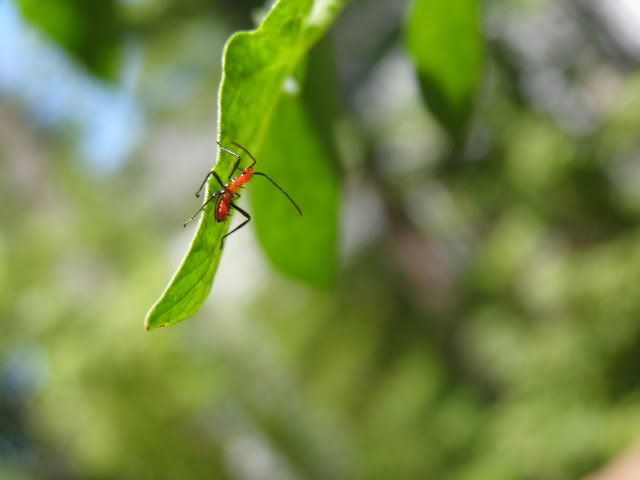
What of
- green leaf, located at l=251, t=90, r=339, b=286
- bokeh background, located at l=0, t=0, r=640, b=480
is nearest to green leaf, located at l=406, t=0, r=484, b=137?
green leaf, located at l=251, t=90, r=339, b=286

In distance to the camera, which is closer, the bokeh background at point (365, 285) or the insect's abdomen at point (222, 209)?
the insect's abdomen at point (222, 209)

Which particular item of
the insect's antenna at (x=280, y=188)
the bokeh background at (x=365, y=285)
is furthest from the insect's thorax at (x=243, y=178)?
the bokeh background at (x=365, y=285)

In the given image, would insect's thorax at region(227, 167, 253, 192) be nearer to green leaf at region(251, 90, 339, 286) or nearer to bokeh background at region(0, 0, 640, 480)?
green leaf at region(251, 90, 339, 286)

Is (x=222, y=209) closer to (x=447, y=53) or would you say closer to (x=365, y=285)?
(x=447, y=53)

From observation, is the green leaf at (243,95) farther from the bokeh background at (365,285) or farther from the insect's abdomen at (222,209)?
the bokeh background at (365,285)

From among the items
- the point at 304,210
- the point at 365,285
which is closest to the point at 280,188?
the point at 304,210

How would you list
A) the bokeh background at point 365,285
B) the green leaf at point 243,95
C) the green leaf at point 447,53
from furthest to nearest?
the bokeh background at point 365,285
the green leaf at point 447,53
the green leaf at point 243,95

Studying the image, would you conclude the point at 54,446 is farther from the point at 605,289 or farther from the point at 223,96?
the point at 223,96

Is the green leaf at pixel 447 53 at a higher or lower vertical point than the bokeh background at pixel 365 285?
lower
